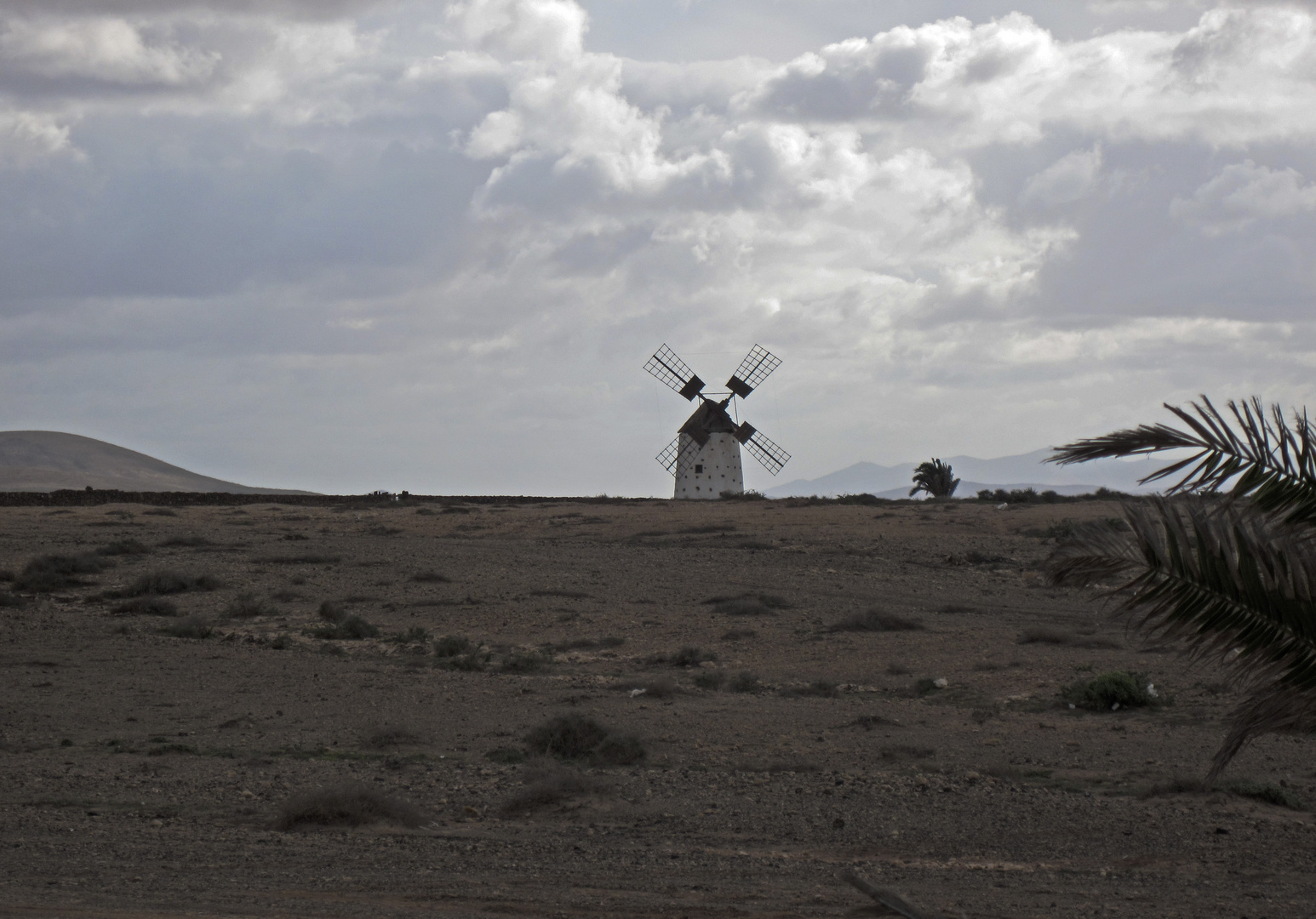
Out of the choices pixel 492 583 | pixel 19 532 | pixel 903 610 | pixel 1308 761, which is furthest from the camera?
pixel 19 532

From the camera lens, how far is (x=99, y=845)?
862 cm

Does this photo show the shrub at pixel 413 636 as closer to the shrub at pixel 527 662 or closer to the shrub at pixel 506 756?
the shrub at pixel 527 662

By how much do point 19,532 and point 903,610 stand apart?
2522cm

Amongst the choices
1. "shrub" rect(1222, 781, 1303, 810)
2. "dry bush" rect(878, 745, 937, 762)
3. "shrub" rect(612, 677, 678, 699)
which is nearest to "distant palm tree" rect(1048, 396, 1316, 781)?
"shrub" rect(1222, 781, 1303, 810)

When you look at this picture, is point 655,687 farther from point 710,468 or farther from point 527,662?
point 710,468

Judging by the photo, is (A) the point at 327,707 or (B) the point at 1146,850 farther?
(A) the point at 327,707

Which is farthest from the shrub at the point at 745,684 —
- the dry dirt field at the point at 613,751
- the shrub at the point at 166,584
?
the shrub at the point at 166,584

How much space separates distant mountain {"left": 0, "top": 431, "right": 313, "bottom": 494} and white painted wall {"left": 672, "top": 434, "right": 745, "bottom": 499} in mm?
67160

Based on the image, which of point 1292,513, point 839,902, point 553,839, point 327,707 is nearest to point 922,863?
point 839,902

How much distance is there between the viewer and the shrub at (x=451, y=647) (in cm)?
1905

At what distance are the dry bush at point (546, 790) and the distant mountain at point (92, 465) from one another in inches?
4418

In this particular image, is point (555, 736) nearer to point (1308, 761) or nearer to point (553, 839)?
point (553, 839)

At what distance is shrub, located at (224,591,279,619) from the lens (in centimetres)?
2253

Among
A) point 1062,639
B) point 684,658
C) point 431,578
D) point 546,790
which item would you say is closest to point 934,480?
point 431,578
